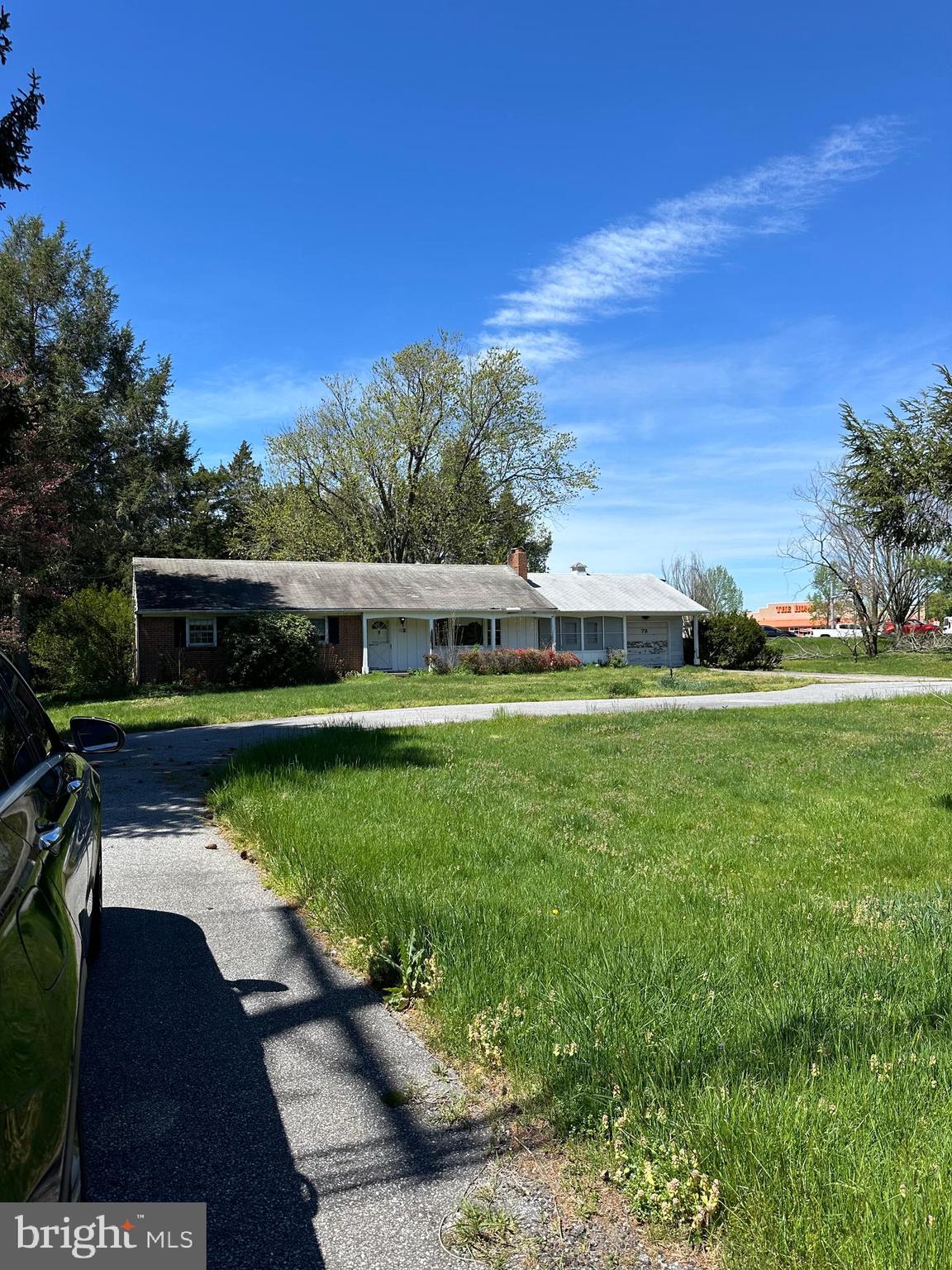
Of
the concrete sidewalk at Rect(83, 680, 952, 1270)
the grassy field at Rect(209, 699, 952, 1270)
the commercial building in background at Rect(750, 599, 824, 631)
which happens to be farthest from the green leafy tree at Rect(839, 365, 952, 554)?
the commercial building in background at Rect(750, 599, 824, 631)

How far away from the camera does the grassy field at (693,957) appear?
2.34 meters

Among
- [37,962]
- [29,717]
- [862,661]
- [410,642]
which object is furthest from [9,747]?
[862,661]

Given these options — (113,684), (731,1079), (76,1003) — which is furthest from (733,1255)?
(113,684)

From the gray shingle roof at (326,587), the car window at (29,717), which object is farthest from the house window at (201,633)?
the car window at (29,717)

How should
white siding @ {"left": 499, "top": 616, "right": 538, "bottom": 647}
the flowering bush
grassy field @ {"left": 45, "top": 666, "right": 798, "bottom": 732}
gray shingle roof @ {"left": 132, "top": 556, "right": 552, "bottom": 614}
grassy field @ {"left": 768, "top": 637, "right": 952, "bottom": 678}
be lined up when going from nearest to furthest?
1. grassy field @ {"left": 45, "top": 666, "right": 798, "bottom": 732}
2. gray shingle roof @ {"left": 132, "top": 556, "right": 552, "bottom": 614}
3. the flowering bush
4. grassy field @ {"left": 768, "top": 637, "right": 952, "bottom": 678}
5. white siding @ {"left": 499, "top": 616, "right": 538, "bottom": 647}

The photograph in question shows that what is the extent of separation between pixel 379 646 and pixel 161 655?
339 inches

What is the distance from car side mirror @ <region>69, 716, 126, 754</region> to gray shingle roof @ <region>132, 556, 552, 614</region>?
84.2 ft

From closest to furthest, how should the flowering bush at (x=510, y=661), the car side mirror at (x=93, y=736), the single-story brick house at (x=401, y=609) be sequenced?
the car side mirror at (x=93, y=736), the single-story brick house at (x=401, y=609), the flowering bush at (x=510, y=661)

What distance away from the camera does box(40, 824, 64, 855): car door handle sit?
2.46m

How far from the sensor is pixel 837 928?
4512 mm

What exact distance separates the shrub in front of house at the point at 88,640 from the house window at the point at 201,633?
198 cm

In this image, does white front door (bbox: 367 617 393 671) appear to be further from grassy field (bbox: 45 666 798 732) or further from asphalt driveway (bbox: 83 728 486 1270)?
asphalt driveway (bbox: 83 728 486 1270)

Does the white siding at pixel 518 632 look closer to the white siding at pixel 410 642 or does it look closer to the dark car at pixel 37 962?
the white siding at pixel 410 642

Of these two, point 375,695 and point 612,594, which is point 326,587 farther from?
point 612,594
